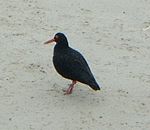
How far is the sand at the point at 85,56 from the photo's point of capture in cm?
599

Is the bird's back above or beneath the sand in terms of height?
above

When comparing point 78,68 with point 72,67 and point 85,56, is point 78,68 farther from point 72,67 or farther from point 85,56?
point 85,56

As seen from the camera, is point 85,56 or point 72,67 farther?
point 85,56

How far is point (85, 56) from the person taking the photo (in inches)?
295

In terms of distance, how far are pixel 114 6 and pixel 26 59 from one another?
8.33 ft

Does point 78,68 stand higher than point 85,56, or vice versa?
point 78,68

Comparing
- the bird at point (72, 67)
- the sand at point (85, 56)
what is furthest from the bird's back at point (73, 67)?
the sand at point (85, 56)

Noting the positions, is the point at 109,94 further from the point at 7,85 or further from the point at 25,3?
the point at 25,3

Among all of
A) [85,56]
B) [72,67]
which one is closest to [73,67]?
[72,67]

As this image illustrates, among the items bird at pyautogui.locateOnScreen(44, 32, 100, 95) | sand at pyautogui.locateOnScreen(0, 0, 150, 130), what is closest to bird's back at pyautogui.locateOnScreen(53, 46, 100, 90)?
bird at pyautogui.locateOnScreen(44, 32, 100, 95)

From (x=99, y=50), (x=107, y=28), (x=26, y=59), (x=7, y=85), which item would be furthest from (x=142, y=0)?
(x=7, y=85)

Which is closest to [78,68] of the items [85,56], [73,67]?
[73,67]

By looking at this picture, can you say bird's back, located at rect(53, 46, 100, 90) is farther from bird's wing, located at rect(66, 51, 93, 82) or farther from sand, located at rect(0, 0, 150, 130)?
sand, located at rect(0, 0, 150, 130)

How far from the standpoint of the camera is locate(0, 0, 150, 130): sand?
5.99 metres
